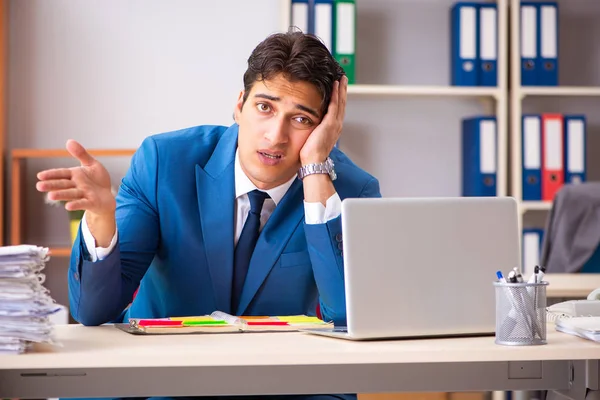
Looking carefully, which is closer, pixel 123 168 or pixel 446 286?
pixel 446 286

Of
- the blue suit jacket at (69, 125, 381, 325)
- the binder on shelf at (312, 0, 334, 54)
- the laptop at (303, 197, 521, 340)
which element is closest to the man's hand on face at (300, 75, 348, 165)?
the blue suit jacket at (69, 125, 381, 325)

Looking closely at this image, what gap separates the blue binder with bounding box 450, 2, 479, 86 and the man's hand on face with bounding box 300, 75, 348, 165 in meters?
1.93

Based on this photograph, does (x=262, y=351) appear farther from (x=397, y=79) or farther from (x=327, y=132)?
(x=397, y=79)

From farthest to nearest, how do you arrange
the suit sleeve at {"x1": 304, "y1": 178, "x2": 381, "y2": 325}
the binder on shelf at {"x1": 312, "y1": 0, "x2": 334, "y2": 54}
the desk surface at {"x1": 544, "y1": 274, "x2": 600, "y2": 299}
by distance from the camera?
the binder on shelf at {"x1": 312, "y1": 0, "x2": 334, "y2": 54} < the desk surface at {"x1": 544, "y1": 274, "x2": 600, "y2": 299} < the suit sleeve at {"x1": 304, "y1": 178, "x2": 381, "y2": 325}

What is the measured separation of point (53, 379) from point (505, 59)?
289cm

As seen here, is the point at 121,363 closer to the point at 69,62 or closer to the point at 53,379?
the point at 53,379

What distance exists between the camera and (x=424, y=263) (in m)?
1.28

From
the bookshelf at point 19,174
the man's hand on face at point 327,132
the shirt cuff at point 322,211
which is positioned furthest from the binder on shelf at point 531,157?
the shirt cuff at point 322,211

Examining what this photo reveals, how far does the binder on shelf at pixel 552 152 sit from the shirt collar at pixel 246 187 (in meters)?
2.09

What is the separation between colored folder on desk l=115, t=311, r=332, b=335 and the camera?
1.36m

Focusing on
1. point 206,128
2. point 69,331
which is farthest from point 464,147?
point 69,331

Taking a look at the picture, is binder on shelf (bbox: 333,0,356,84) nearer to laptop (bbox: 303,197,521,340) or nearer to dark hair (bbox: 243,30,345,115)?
dark hair (bbox: 243,30,345,115)

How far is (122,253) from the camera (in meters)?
1.63

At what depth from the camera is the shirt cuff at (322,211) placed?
158 cm
